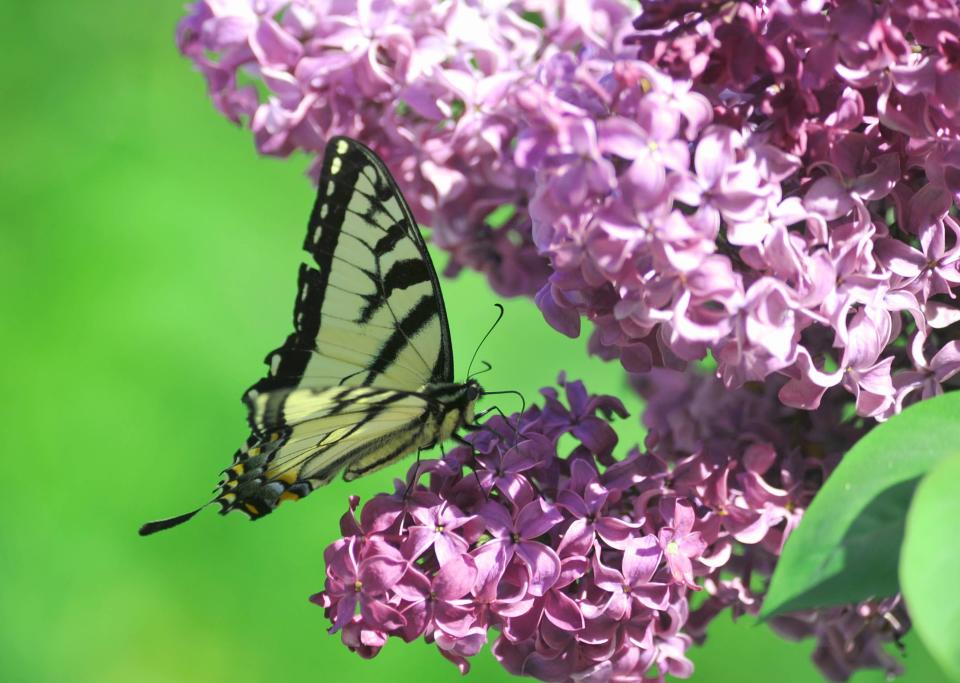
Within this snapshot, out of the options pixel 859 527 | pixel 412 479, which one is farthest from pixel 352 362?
pixel 859 527

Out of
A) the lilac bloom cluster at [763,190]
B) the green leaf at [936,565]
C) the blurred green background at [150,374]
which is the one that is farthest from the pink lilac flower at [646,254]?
the blurred green background at [150,374]

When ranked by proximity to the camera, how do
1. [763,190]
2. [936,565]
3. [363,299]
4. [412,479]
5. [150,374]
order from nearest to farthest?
[936,565], [763,190], [412,479], [363,299], [150,374]

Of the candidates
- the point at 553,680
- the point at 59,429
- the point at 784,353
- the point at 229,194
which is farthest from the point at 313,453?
the point at 229,194

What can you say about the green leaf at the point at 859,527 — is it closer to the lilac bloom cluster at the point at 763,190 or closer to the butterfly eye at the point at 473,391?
the lilac bloom cluster at the point at 763,190

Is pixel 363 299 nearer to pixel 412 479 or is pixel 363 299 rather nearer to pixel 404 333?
pixel 404 333

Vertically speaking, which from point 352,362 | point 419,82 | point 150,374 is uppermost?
point 419,82

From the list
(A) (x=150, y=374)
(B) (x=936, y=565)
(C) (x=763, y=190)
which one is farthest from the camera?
(A) (x=150, y=374)
